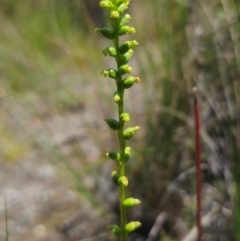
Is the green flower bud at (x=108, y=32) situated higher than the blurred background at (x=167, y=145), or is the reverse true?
the green flower bud at (x=108, y=32)

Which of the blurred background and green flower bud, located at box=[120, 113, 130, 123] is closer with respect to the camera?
green flower bud, located at box=[120, 113, 130, 123]

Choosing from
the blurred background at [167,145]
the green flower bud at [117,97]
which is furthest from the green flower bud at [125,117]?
the blurred background at [167,145]

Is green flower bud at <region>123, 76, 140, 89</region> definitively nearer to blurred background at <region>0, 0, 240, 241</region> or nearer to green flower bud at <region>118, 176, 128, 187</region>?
green flower bud at <region>118, 176, 128, 187</region>

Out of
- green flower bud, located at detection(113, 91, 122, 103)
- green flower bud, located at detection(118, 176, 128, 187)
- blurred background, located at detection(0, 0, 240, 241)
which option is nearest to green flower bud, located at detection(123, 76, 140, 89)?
green flower bud, located at detection(113, 91, 122, 103)

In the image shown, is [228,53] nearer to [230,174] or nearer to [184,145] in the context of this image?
[184,145]

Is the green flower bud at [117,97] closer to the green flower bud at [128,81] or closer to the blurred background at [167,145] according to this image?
the green flower bud at [128,81]

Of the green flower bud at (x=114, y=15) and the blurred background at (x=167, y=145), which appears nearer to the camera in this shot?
the green flower bud at (x=114, y=15)

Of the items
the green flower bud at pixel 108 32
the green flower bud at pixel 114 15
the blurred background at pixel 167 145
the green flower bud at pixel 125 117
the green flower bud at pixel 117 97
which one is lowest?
the blurred background at pixel 167 145

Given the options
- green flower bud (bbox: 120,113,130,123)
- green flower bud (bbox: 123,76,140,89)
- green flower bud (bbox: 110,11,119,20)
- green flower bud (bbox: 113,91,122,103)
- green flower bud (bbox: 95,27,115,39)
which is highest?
green flower bud (bbox: 110,11,119,20)

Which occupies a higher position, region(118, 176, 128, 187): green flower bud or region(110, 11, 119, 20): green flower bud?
region(110, 11, 119, 20): green flower bud

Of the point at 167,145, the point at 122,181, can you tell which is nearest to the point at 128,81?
the point at 122,181

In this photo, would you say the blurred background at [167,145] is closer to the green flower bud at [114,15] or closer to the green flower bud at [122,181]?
the green flower bud at [122,181]

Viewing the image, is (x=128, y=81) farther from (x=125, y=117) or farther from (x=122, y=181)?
(x=122, y=181)
